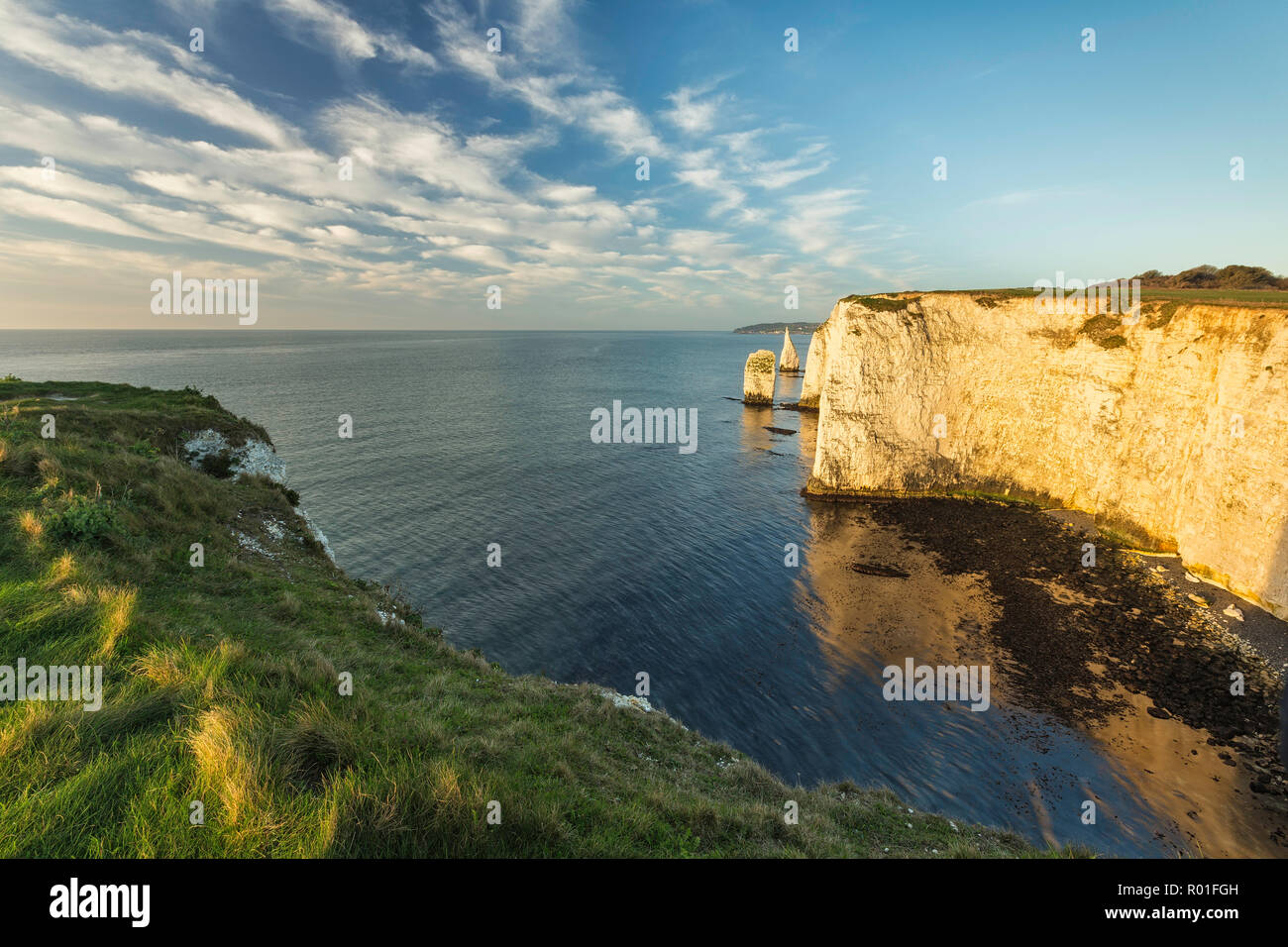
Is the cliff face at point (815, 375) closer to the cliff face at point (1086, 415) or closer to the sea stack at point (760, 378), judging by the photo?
the sea stack at point (760, 378)

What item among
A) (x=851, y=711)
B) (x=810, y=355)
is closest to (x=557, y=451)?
(x=851, y=711)

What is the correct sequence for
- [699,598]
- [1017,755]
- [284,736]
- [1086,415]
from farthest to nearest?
[1086,415] → [699,598] → [1017,755] → [284,736]

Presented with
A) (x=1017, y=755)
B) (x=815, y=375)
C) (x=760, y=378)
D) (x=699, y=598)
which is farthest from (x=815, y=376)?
(x=1017, y=755)

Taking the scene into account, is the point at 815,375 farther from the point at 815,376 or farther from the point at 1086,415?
the point at 1086,415

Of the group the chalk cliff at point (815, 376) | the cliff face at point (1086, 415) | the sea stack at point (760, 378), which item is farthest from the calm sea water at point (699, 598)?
the sea stack at point (760, 378)

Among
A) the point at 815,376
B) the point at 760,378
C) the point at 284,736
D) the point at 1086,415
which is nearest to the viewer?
the point at 284,736

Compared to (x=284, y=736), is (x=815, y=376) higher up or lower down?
higher up

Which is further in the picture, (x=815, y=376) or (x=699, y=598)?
(x=815, y=376)
